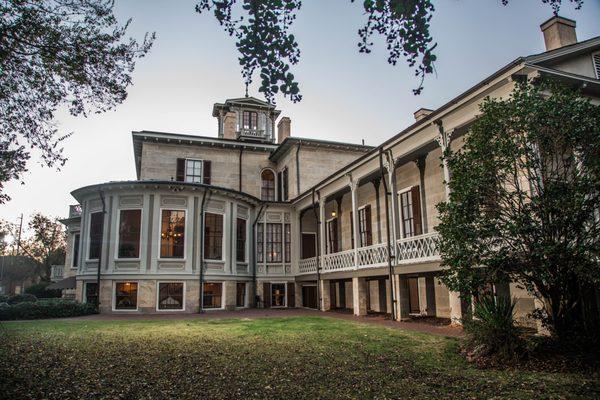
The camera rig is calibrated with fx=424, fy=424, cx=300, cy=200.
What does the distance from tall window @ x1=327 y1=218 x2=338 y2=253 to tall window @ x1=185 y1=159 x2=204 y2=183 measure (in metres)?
8.78

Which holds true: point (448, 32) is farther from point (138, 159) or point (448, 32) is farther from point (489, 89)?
point (138, 159)

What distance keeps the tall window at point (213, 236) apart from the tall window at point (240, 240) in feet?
3.82

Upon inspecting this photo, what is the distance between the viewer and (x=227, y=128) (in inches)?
1152

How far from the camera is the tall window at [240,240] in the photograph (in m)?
22.8

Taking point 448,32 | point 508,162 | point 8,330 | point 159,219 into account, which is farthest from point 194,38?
point 159,219

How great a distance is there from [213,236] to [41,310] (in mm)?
7963

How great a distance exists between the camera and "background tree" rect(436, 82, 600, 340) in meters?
7.38

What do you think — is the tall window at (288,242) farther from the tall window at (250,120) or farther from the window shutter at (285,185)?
the tall window at (250,120)

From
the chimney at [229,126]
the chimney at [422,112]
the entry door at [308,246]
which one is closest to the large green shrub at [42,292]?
the chimney at [229,126]

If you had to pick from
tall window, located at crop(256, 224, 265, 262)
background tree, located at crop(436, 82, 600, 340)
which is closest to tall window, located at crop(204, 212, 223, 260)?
tall window, located at crop(256, 224, 265, 262)

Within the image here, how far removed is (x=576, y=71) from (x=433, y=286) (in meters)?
8.47

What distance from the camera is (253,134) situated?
31344 millimetres

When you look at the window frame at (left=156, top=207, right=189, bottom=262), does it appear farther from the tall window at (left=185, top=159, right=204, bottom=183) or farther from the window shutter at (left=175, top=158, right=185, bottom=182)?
the tall window at (left=185, top=159, right=204, bottom=183)

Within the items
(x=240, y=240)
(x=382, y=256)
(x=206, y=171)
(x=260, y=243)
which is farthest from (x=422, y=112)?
(x=206, y=171)
